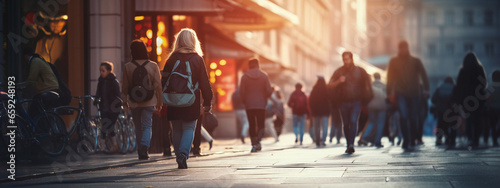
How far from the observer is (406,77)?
15281mm

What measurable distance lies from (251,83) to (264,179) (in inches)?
289

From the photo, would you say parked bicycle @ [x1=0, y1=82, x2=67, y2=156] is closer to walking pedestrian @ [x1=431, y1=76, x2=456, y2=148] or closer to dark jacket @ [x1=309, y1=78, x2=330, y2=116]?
walking pedestrian @ [x1=431, y1=76, x2=456, y2=148]

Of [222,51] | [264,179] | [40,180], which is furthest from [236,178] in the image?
[222,51]

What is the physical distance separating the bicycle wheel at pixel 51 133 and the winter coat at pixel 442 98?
30.1 ft

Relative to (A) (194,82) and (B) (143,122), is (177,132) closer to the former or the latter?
(A) (194,82)

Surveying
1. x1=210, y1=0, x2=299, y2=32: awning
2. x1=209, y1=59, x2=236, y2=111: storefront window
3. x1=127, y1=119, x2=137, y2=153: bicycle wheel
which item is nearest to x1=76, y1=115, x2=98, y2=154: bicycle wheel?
x1=127, y1=119, x2=137, y2=153: bicycle wheel

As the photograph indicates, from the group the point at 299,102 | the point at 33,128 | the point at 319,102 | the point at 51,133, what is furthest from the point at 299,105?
the point at 33,128

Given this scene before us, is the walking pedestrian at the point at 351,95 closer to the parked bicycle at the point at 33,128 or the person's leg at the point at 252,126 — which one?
the person's leg at the point at 252,126

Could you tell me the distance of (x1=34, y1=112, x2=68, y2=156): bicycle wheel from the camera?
40.0ft

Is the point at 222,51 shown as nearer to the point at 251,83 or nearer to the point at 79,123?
the point at 251,83

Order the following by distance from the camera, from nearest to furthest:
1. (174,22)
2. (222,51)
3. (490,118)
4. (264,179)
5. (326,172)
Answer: (264,179)
(326,172)
(490,118)
(174,22)
(222,51)

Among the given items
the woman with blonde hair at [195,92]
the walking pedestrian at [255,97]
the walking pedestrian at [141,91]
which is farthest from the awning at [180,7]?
the woman with blonde hair at [195,92]

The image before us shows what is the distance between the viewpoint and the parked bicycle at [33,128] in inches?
456

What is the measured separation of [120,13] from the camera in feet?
55.4
